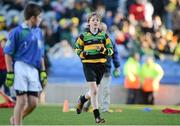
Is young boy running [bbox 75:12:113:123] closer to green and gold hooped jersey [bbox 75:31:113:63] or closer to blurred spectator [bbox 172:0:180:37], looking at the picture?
green and gold hooped jersey [bbox 75:31:113:63]

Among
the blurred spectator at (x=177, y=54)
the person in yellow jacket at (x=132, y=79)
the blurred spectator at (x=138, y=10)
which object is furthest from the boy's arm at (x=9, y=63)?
the blurred spectator at (x=138, y=10)

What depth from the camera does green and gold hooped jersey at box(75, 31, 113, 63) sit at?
1489 cm

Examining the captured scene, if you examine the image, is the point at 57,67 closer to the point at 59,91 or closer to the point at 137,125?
the point at 59,91

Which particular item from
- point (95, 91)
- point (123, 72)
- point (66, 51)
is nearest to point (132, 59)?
point (123, 72)

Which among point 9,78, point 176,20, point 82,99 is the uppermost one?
point 176,20

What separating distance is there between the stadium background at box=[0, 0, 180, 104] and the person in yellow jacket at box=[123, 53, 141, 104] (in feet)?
1.24

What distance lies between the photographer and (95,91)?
14555mm

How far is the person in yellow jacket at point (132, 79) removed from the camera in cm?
2398

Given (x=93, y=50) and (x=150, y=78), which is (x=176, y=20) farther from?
(x=93, y=50)

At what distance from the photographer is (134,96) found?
23984mm

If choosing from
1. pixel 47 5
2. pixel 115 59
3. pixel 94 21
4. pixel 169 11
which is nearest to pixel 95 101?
pixel 94 21

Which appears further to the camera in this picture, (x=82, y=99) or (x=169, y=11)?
(x=169, y=11)

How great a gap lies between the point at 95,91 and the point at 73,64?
11.0 meters

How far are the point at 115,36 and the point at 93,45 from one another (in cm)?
1038
